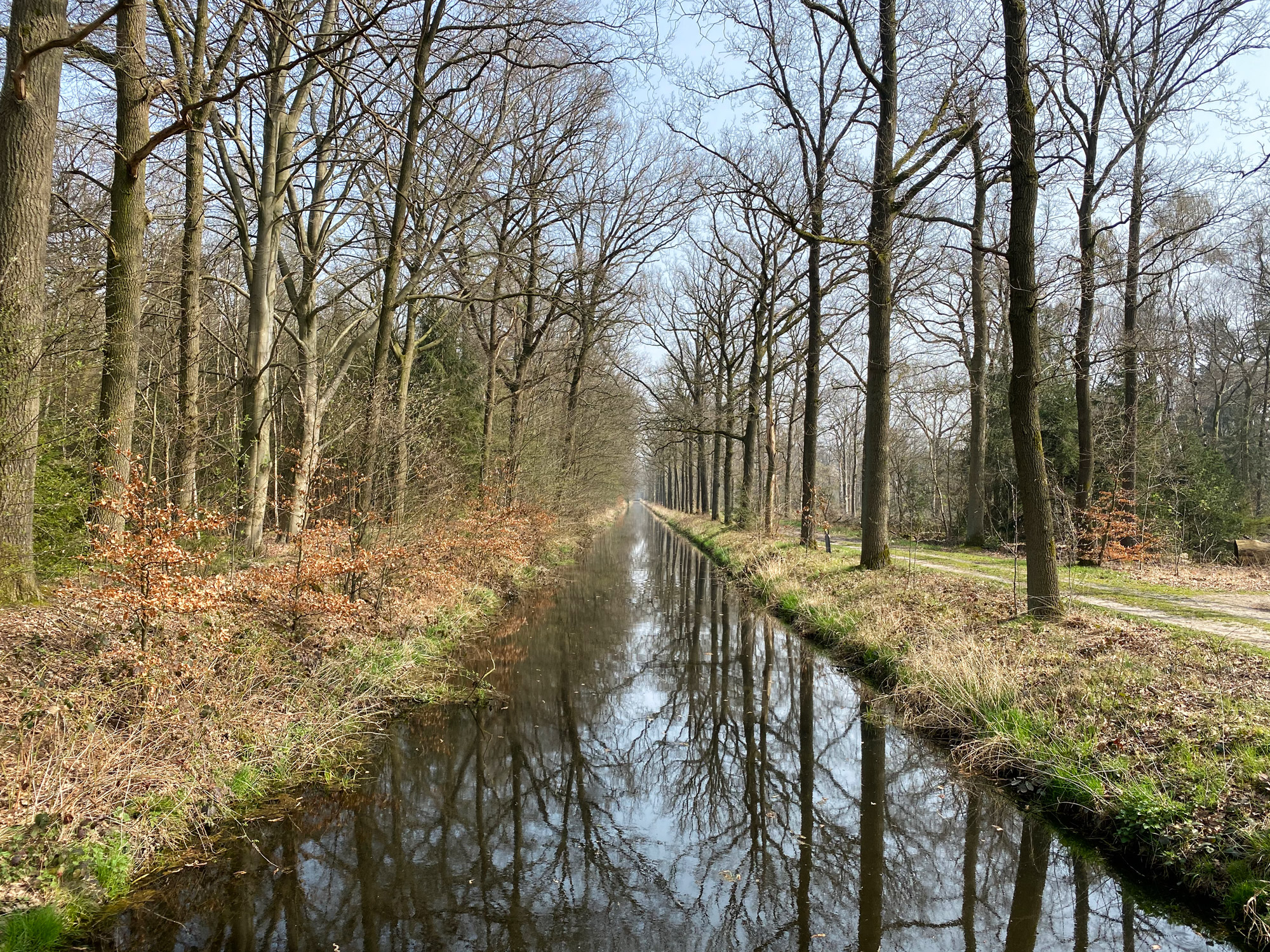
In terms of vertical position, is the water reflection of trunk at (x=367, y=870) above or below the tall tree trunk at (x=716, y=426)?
below

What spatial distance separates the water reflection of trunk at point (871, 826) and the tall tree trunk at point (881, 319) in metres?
6.53

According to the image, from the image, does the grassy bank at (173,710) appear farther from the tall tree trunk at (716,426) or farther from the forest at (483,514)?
the tall tree trunk at (716,426)

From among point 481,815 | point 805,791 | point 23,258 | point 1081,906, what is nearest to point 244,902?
point 481,815

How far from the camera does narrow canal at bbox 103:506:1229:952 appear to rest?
416 centimetres

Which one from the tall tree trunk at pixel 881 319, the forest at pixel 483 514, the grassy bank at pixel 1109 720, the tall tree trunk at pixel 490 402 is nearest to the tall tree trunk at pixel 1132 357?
the forest at pixel 483 514

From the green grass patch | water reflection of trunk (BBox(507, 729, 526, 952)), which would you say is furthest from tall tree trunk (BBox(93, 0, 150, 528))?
water reflection of trunk (BBox(507, 729, 526, 952))

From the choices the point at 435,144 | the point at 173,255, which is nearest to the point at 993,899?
the point at 435,144

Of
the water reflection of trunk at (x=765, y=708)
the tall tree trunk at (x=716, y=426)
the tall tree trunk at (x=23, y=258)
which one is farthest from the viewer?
the tall tree trunk at (x=716, y=426)

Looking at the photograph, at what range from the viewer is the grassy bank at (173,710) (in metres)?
4.04

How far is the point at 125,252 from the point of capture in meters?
7.37

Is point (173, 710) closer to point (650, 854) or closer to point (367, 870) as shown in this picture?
point (367, 870)

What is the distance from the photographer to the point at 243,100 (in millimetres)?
11969

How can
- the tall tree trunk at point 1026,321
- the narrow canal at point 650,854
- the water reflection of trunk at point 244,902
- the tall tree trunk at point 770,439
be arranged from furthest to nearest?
the tall tree trunk at point 770,439, the tall tree trunk at point 1026,321, the narrow canal at point 650,854, the water reflection of trunk at point 244,902

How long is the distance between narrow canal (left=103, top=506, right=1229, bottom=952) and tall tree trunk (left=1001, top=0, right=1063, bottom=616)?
307 cm
